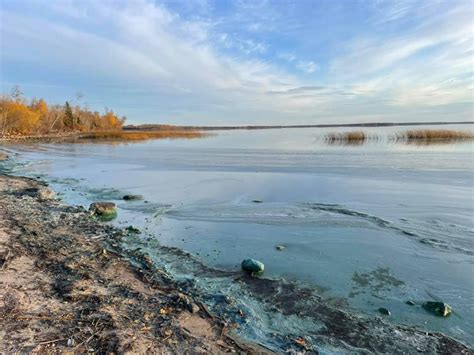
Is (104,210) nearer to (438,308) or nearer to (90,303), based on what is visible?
(90,303)

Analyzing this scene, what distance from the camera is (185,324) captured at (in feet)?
13.9

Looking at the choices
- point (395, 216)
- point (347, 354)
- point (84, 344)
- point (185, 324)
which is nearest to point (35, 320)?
point (84, 344)

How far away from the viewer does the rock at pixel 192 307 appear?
181 inches

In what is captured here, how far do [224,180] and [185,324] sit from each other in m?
12.1

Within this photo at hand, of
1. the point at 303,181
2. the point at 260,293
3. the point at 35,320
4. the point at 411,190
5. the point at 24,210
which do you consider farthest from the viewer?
the point at 303,181

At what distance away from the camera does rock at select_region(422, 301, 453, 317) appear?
16.6 feet

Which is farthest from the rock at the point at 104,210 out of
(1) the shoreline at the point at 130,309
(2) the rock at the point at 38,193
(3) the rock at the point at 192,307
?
(3) the rock at the point at 192,307

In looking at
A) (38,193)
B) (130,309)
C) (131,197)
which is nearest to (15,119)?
(38,193)

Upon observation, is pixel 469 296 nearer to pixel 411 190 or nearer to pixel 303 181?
pixel 411 190

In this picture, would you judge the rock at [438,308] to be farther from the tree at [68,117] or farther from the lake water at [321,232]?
the tree at [68,117]

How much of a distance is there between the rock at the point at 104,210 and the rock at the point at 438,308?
8.06m

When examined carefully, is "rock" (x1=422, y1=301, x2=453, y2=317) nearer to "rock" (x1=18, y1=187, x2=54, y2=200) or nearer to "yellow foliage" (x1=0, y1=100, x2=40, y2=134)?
"rock" (x1=18, y1=187, x2=54, y2=200)

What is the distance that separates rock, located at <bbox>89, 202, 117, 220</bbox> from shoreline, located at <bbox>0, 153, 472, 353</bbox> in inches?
112

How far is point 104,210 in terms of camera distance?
10117mm
